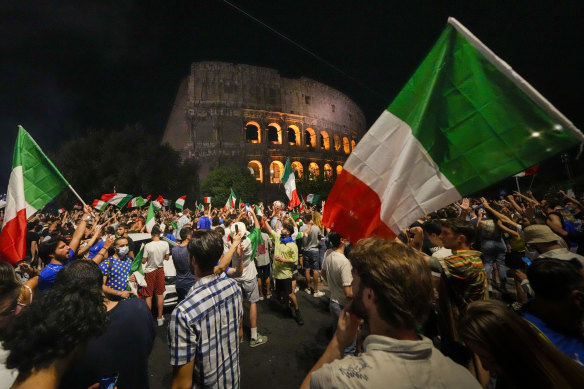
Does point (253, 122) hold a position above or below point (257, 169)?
above

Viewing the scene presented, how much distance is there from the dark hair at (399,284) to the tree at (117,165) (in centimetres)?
3179

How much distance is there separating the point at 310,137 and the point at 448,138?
149ft

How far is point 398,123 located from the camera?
223 centimetres

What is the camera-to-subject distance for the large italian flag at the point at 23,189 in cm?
324

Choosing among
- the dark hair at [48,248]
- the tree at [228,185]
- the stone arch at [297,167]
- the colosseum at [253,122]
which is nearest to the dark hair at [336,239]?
the dark hair at [48,248]

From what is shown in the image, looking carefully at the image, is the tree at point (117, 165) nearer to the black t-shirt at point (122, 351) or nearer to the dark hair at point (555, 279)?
the black t-shirt at point (122, 351)

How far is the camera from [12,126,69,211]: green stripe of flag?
3.65m

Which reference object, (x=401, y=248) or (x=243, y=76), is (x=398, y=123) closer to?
(x=401, y=248)

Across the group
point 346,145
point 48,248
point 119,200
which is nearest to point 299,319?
point 48,248

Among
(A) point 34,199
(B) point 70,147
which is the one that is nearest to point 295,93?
(B) point 70,147

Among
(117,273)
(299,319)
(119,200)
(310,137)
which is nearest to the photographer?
(117,273)

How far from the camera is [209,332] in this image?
2055 millimetres

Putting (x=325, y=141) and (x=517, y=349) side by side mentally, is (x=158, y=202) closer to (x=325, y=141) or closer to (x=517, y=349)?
(x=517, y=349)

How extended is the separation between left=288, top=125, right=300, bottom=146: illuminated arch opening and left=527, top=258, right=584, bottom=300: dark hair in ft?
139
